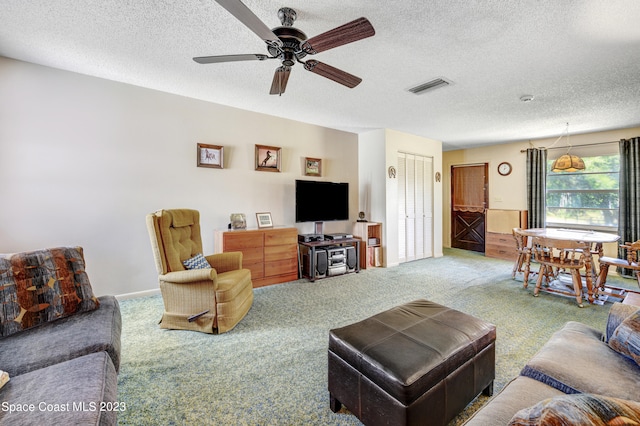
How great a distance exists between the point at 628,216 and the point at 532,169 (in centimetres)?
162

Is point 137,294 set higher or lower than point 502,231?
lower

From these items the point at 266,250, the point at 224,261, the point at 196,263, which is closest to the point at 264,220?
the point at 266,250

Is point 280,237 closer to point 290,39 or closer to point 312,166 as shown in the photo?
point 312,166

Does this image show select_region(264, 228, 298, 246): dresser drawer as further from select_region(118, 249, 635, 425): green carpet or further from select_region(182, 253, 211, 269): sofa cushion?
select_region(182, 253, 211, 269): sofa cushion

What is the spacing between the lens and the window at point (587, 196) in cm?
488

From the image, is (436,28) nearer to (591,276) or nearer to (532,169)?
(591,276)

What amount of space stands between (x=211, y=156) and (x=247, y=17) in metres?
2.54

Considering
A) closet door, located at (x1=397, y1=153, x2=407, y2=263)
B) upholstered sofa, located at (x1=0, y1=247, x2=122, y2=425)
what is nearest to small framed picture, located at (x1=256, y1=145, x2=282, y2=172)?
closet door, located at (x1=397, y1=153, x2=407, y2=263)

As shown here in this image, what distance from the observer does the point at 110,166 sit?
3.12 metres

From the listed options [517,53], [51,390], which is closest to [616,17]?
[517,53]

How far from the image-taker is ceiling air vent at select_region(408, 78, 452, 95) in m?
2.96

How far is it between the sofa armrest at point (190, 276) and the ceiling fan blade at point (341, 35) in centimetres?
196

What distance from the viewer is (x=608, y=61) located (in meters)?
2.49

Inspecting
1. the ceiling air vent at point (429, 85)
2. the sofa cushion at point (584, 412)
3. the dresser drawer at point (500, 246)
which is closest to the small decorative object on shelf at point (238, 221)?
the ceiling air vent at point (429, 85)
